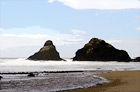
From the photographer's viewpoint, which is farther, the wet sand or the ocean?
the ocean

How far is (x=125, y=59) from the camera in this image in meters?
195

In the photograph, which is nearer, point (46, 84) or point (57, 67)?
point (46, 84)

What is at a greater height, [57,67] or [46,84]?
[57,67]

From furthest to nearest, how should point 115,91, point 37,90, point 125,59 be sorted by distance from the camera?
point 125,59 → point 37,90 → point 115,91

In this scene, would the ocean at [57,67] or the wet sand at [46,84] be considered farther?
the ocean at [57,67]

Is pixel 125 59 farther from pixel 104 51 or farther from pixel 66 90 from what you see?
pixel 66 90

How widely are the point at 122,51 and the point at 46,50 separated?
63633 mm

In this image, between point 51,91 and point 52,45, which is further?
point 52,45

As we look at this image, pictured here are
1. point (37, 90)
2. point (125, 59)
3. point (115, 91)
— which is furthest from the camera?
point (125, 59)

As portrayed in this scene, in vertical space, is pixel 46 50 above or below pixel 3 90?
above

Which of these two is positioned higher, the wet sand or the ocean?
the ocean

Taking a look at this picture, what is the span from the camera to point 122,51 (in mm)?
199125

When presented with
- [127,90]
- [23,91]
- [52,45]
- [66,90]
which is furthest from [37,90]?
[52,45]

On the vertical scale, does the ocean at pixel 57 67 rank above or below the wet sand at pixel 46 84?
above
